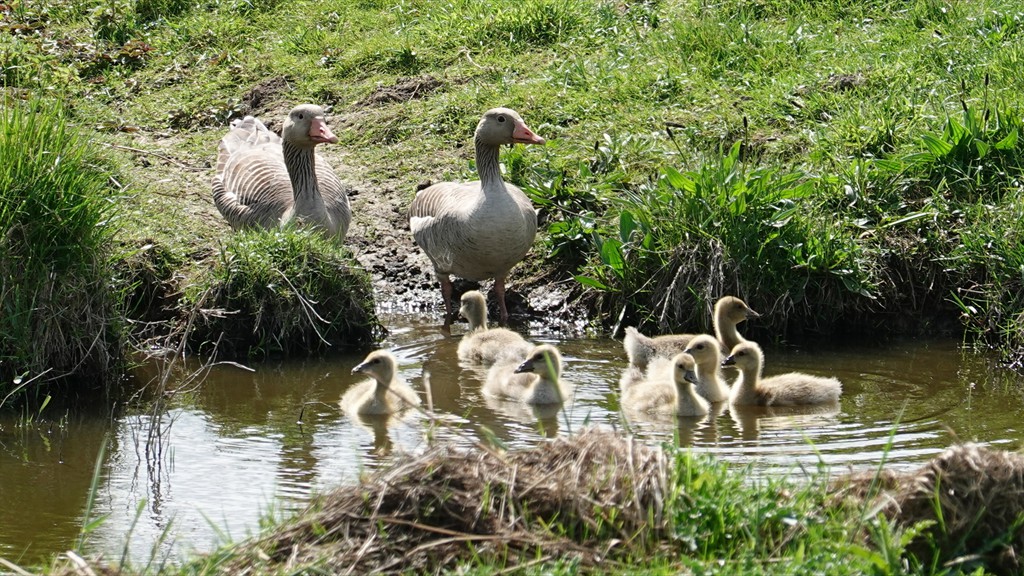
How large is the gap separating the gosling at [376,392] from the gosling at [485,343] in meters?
0.91

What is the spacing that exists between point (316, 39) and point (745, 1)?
459 cm

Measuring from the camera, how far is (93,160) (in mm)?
9531

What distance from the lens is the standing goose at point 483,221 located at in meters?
9.52

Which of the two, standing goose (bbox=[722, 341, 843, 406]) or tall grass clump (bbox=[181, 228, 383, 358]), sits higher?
tall grass clump (bbox=[181, 228, 383, 358])

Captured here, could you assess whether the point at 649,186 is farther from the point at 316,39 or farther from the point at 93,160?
the point at 316,39

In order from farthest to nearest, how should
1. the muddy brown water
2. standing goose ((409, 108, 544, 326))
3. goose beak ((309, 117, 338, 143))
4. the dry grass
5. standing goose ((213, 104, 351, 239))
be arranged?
goose beak ((309, 117, 338, 143)), standing goose ((213, 104, 351, 239)), standing goose ((409, 108, 544, 326)), the muddy brown water, the dry grass

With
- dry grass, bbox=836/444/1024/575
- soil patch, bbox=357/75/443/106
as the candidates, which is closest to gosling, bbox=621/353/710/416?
dry grass, bbox=836/444/1024/575

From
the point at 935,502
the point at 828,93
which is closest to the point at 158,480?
the point at 935,502

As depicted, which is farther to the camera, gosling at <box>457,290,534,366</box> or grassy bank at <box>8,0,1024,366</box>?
grassy bank at <box>8,0,1024,366</box>

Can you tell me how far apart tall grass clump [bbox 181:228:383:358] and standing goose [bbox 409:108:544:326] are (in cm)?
85

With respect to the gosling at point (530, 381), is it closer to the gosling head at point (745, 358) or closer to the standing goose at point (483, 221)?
the gosling head at point (745, 358)

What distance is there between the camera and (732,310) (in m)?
8.43

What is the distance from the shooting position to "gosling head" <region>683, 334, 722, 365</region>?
7871 millimetres

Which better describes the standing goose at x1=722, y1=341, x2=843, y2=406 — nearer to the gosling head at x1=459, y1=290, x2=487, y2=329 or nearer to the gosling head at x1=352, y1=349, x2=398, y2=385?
the gosling head at x1=352, y1=349, x2=398, y2=385
